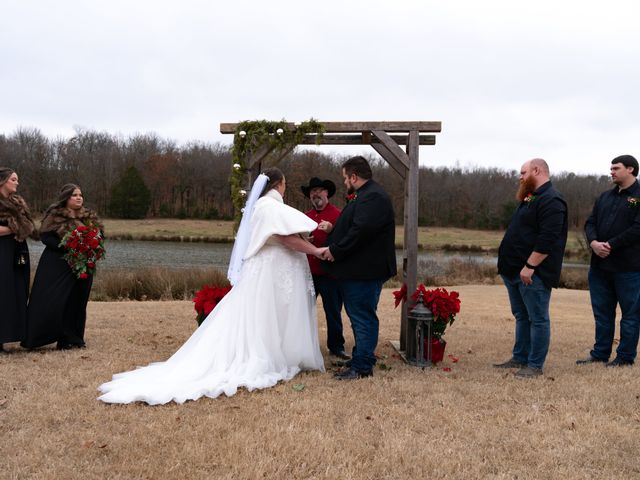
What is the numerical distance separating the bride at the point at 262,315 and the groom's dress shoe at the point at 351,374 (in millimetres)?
374

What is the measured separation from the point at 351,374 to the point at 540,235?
7.70ft

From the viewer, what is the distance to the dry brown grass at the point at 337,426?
371 centimetres

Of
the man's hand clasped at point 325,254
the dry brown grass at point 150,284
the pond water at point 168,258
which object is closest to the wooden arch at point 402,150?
the man's hand clasped at point 325,254

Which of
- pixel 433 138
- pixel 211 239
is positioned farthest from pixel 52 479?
pixel 211 239

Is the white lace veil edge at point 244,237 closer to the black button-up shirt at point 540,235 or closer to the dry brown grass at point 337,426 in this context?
the dry brown grass at point 337,426

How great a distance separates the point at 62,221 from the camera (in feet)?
23.7

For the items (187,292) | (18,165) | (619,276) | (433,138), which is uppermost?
(18,165)

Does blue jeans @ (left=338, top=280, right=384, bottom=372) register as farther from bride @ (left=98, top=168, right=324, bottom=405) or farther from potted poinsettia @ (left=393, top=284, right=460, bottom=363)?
potted poinsettia @ (left=393, top=284, right=460, bottom=363)

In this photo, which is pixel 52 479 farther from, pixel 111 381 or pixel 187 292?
pixel 187 292

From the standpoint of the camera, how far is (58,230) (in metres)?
7.12

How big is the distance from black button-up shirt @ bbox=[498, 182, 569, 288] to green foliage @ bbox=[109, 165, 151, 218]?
146 ft

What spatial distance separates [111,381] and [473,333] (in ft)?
18.6

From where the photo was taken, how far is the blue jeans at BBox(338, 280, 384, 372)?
5930 millimetres

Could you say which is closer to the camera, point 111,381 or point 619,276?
point 111,381
